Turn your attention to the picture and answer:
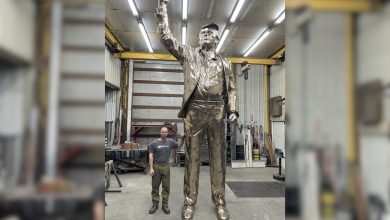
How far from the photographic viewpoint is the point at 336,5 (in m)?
0.42

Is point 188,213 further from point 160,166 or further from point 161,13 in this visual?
point 161,13

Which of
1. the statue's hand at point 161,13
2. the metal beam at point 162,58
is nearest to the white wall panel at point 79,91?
the statue's hand at point 161,13

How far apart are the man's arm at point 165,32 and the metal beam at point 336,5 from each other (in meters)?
1.69

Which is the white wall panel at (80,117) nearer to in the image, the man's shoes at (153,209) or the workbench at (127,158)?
the man's shoes at (153,209)

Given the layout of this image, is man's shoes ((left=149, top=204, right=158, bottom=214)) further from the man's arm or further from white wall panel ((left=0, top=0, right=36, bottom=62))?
white wall panel ((left=0, top=0, right=36, bottom=62))

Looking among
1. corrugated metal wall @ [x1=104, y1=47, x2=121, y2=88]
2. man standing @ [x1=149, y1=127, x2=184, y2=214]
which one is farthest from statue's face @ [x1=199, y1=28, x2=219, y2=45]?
corrugated metal wall @ [x1=104, y1=47, x2=121, y2=88]

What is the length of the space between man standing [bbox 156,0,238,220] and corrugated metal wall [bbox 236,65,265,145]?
276 inches

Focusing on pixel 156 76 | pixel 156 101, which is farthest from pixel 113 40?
pixel 156 101

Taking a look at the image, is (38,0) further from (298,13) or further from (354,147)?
(354,147)

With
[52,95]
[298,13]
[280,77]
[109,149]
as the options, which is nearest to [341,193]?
[298,13]

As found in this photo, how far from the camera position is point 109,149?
659 cm

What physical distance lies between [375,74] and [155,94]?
915 centimetres

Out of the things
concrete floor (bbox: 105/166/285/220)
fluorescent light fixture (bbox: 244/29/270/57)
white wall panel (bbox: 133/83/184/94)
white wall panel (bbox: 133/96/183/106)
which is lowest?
concrete floor (bbox: 105/166/285/220)

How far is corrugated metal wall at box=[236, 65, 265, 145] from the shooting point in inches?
379
